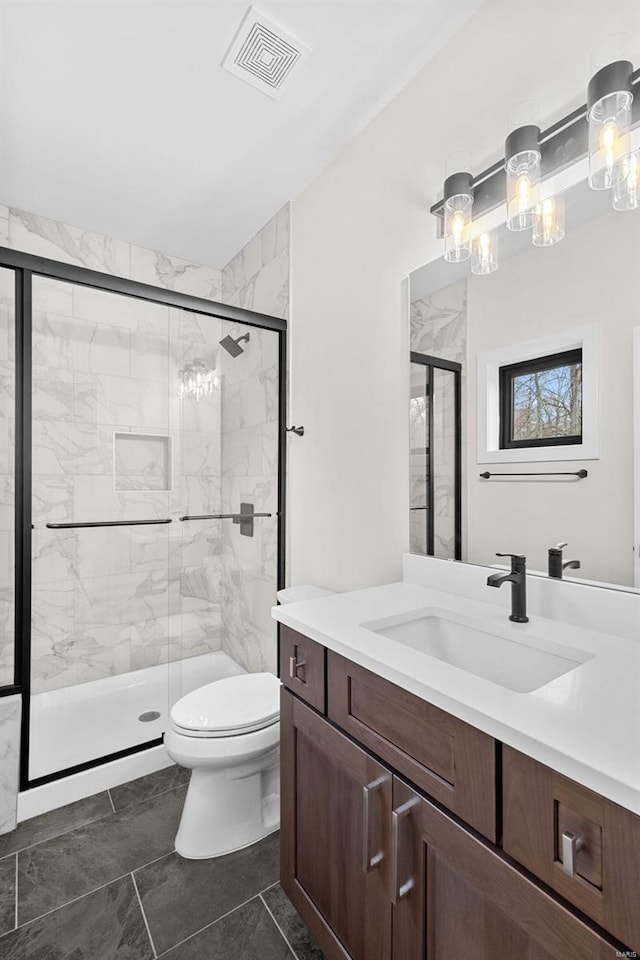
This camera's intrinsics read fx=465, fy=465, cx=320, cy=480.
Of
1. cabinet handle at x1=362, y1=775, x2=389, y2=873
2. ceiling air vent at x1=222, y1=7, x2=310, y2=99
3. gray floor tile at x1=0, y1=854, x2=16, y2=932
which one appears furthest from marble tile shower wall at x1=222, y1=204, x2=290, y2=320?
gray floor tile at x1=0, y1=854, x2=16, y2=932

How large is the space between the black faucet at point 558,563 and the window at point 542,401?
25 centimetres

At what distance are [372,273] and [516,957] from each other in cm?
177

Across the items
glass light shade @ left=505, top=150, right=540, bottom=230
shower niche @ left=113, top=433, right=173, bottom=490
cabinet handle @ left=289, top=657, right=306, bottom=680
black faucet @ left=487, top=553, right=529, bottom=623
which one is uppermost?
glass light shade @ left=505, top=150, right=540, bottom=230

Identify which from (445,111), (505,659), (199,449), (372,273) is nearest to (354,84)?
(445,111)

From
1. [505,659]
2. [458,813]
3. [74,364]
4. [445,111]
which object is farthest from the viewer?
[74,364]

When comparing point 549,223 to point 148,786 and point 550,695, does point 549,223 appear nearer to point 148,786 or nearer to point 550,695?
point 550,695

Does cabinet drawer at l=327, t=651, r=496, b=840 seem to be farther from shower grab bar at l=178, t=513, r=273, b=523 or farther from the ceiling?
the ceiling

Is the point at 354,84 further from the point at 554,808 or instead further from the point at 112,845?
the point at 112,845

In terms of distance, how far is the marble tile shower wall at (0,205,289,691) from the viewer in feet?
7.18

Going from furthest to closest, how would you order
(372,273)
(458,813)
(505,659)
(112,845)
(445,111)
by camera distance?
(372,273), (112,845), (445,111), (505,659), (458,813)

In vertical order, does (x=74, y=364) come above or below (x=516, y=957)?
above

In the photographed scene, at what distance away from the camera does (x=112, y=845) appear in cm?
157

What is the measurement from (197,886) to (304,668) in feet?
2.81

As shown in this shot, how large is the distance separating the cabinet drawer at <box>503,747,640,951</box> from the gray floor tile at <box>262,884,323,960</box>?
0.91 metres
